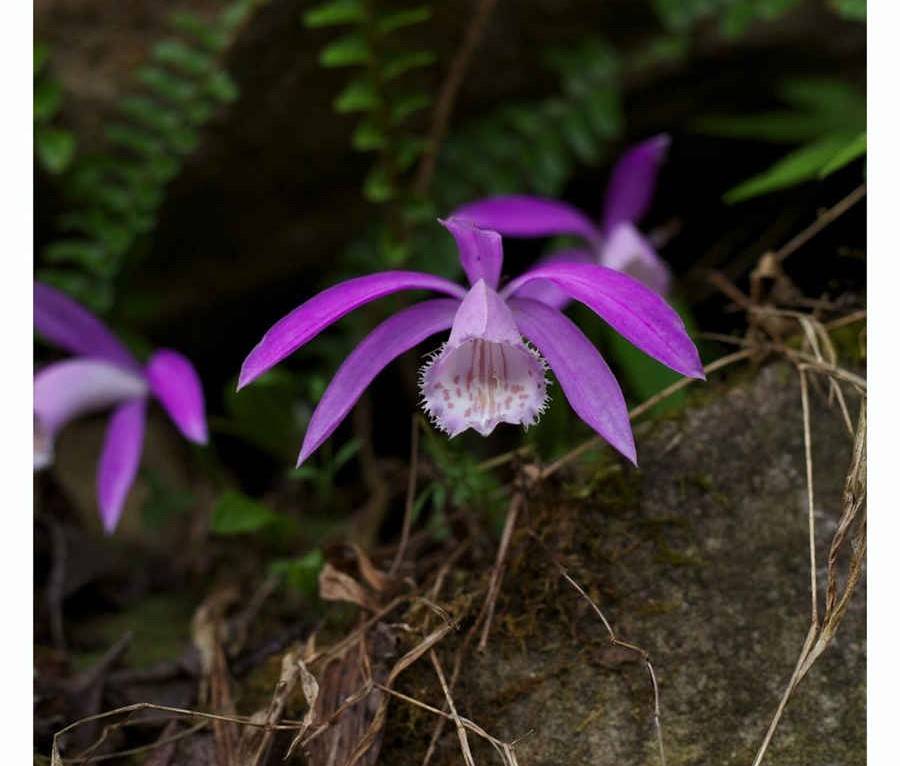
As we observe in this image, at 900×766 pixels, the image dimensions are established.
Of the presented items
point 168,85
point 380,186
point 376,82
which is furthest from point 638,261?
point 168,85

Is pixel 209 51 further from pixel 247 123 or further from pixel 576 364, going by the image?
pixel 576 364

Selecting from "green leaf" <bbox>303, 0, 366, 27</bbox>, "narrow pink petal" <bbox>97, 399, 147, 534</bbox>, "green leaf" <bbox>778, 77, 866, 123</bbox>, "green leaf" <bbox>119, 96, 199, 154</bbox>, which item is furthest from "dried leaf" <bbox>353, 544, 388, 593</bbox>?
"green leaf" <bbox>778, 77, 866, 123</bbox>

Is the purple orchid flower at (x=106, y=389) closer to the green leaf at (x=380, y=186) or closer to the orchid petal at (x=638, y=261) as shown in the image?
the green leaf at (x=380, y=186)

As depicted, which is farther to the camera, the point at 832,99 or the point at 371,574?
the point at 832,99

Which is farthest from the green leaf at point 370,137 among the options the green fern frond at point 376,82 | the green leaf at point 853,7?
the green leaf at point 853,7

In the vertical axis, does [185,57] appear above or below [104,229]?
above

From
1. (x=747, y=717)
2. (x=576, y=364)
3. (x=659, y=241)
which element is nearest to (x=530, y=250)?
(x=659, y=241)

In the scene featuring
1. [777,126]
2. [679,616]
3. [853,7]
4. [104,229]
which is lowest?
[679,616]

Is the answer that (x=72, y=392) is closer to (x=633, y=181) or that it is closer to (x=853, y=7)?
(x=633, y=181)
